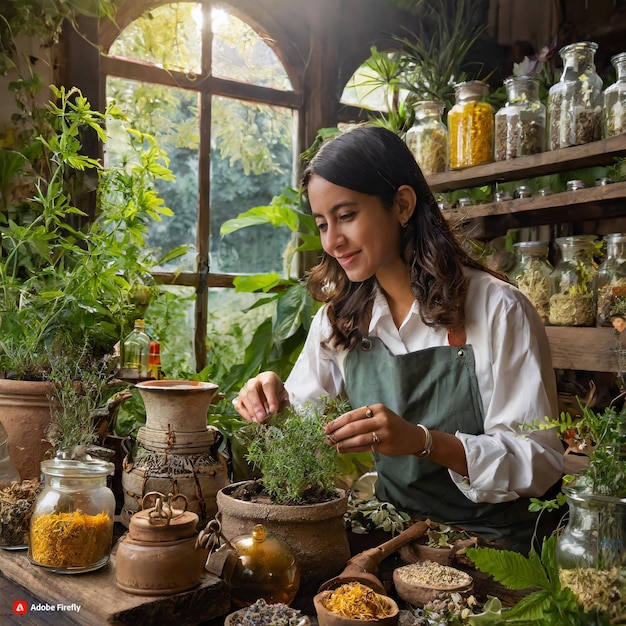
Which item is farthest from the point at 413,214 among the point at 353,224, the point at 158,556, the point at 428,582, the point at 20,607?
the point at 20,607

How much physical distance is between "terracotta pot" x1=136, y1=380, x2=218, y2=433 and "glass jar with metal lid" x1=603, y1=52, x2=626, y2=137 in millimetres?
1450

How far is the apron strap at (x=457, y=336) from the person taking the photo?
6.27 feet

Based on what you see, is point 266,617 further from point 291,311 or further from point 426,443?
point 291,311

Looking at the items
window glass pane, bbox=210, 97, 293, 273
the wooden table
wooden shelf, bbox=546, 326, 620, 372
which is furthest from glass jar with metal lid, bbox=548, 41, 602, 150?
the wooden table

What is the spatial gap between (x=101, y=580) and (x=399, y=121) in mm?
2408

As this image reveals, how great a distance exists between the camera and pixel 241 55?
126 inches

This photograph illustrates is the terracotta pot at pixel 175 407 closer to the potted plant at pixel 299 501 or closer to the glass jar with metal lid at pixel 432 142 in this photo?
the potted plant at pixel 299 501

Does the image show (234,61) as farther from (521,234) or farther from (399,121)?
(521,234)

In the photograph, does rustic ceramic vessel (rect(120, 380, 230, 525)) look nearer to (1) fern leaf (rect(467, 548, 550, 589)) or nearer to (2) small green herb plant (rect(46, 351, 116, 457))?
(2) small green herb plant (rect(46, 351, 116, 457))

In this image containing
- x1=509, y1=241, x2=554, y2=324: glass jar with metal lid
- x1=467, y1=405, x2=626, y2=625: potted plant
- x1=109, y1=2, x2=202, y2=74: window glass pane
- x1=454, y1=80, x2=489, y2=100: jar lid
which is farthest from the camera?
x1=109, y1=2, x2=202, y2=74: window glass pane

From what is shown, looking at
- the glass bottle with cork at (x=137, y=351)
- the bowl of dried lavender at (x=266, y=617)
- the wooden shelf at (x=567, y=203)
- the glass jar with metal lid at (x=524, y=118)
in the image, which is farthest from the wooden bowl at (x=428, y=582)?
the glass jar with metal lid at (x=524, y=118)

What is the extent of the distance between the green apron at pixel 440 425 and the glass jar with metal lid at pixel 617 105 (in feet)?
2.78

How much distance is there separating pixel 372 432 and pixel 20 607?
699 mm

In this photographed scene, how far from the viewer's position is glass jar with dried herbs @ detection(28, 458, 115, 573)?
1.29 m
